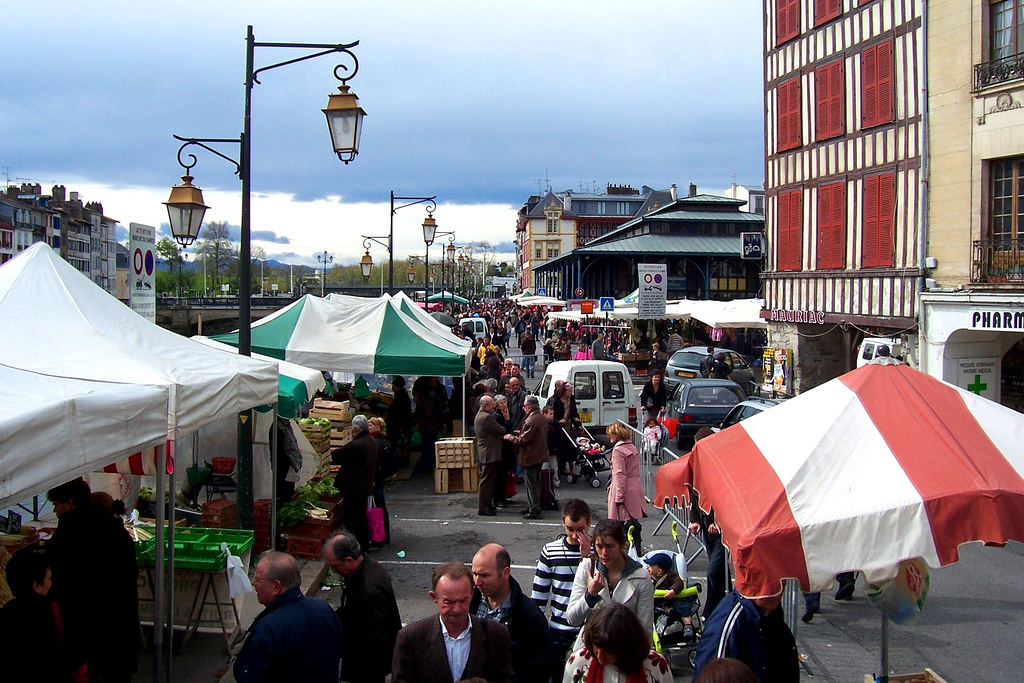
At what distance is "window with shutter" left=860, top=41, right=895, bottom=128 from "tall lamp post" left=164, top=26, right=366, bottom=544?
13.5 meters

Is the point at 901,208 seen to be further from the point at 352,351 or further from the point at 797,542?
the point at 797,542

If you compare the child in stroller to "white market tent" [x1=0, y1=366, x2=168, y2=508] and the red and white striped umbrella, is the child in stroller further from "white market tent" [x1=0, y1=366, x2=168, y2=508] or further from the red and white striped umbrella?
"white market tent" [x1=0, y1=366, x2=168, y2=508]

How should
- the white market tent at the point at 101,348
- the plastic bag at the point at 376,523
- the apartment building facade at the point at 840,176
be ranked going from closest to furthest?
the white market tent at the point at 101,348, the plastic bag at the point at 376,523, the apartment building facade at the point at 840,176

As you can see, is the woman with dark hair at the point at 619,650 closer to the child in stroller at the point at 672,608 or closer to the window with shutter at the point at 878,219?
the child in stroller at the point at 672,608

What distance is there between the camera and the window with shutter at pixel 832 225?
19.4 meters

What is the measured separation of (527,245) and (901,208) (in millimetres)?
97226

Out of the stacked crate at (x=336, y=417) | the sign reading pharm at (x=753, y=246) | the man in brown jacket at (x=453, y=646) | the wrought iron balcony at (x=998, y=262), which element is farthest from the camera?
the sign reading pharm at (x=753, y=246)

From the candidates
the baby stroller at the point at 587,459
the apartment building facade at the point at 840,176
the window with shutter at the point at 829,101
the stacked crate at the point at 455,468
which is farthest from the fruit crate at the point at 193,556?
the window with shutter at the point at 829,101

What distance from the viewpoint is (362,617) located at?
179 inches

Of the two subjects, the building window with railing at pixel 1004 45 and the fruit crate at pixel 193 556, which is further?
the building window with railing at pixel 1004 45

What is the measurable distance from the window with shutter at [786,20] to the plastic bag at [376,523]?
17.5 metres

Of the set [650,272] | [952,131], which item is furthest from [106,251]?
[952,131]

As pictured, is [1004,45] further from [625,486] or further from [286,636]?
[286,636]

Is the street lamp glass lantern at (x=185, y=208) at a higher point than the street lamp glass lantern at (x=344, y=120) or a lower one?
lower
